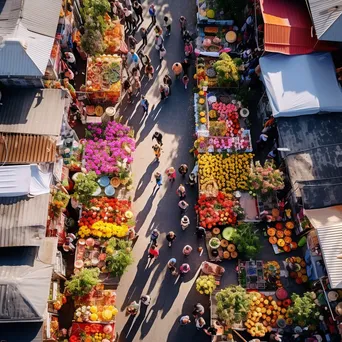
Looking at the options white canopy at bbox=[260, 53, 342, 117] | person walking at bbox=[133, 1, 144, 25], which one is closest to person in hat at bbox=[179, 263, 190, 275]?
white canopy at bbox=[260, 53, 342, 117]

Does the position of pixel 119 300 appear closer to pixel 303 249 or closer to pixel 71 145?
pixel 71 145

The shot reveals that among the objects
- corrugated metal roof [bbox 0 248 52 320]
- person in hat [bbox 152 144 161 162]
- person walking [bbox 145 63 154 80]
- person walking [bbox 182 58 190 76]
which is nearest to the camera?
corrugated metal roof [bbox 0 248 52 320]

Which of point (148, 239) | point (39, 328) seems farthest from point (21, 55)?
point (39, 328)

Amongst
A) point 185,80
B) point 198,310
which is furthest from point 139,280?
point 185,80

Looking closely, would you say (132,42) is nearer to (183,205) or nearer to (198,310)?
(183,205)

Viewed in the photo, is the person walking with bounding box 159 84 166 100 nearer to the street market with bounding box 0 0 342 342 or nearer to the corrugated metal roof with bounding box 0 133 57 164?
the street market with bounding box 0 0 342 342

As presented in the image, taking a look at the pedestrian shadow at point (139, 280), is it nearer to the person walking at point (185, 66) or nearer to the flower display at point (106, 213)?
the flower display at point (106, 213)

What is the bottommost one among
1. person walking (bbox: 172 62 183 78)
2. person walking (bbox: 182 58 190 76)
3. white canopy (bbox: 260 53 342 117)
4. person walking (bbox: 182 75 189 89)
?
white canopy (bbox: 260 53 342 117)
